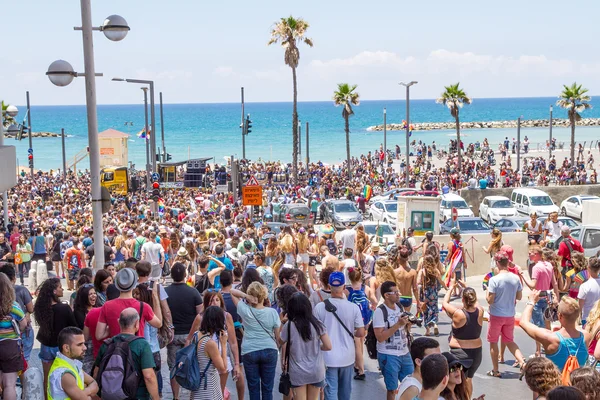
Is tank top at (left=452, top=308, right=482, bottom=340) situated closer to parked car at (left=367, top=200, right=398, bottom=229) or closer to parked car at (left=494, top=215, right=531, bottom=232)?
parked car at (left=494, top=215, right=531, bottom=232)

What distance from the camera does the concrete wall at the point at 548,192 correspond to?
35.8 m

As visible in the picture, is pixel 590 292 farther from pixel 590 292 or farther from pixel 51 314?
pixel 51 314

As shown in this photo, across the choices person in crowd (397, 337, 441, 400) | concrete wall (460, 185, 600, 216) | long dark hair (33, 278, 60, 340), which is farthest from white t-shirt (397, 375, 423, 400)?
concrete wall (460, 185, 600, 216)

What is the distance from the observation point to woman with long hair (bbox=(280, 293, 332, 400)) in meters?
7.29

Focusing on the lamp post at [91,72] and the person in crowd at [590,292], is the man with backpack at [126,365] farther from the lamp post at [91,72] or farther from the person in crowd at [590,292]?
the person in crowd at [590,292]

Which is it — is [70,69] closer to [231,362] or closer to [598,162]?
[231,362]

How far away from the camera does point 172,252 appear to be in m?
18.3

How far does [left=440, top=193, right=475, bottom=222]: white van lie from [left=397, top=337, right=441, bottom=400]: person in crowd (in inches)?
1010

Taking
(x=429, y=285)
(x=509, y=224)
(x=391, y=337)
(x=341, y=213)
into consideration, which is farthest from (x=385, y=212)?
(x=391, y=337)

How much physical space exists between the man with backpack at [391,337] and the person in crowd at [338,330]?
15.6 inches

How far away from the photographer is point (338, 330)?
25.4 ft

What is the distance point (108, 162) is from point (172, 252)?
4367cm

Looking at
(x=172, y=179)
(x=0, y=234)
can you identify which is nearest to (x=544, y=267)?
(x=0, y=234)

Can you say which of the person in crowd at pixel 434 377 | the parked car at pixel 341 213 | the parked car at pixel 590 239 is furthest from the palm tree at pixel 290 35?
the person in crowd at pixel 434 377
